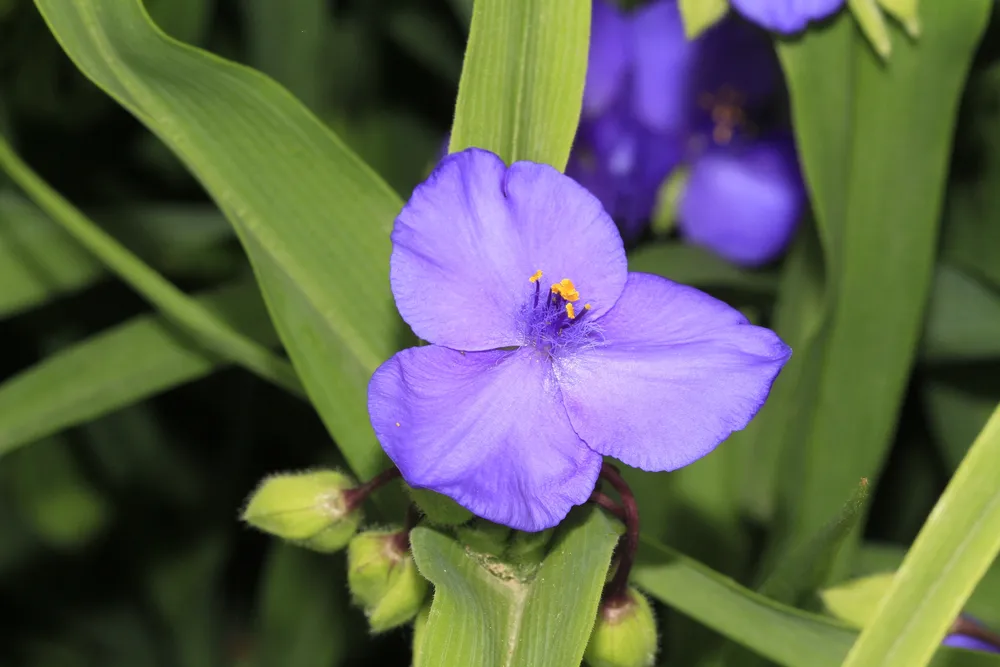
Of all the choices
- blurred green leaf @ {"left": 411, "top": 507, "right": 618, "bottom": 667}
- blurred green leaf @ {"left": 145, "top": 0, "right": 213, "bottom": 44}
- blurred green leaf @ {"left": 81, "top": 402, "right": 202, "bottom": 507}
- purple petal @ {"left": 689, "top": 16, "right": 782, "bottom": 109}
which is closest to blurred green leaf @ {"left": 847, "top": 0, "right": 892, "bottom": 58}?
purple petal @ {"left": 689, "top": 16, "right": 782, "bottom": 109}

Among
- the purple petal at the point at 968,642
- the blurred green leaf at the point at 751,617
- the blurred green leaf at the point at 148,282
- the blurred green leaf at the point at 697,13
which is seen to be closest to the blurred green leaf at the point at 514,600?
the blurred green leaf at the point at 751,617

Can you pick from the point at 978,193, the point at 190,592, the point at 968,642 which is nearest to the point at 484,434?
the point at 968,642

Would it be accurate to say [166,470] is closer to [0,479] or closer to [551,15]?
[0,479]

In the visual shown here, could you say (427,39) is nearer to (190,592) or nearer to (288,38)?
(288,38)

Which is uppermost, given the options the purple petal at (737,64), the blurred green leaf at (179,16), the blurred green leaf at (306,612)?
the purple petal at (737,64)

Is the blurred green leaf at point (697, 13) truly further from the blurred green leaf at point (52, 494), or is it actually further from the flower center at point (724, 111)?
the blurred green leaf at point (52, 494)

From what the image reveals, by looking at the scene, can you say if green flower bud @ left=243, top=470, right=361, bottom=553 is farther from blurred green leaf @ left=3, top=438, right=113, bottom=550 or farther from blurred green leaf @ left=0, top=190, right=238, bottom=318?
blurred green leaf @ left=3, top=438, right=113, bottom=550

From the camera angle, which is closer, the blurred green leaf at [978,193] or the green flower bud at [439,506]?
the green flower bud at [439,506]
